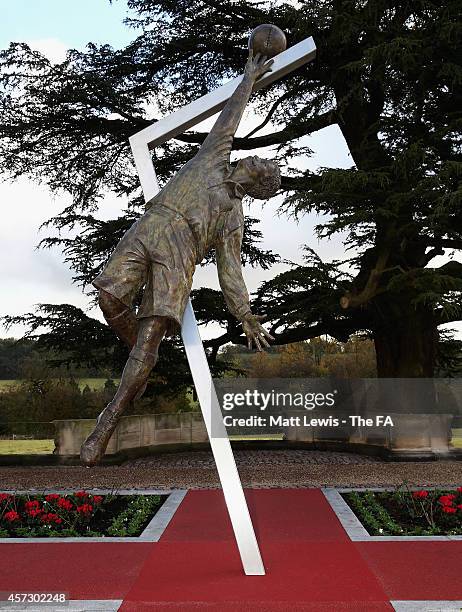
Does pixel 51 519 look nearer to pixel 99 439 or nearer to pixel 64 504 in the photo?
pixel 64 504

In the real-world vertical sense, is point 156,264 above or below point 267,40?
below

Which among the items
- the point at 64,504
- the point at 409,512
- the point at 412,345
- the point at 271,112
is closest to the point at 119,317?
the point at 64,504

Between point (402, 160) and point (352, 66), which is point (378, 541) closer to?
point (402, 160)

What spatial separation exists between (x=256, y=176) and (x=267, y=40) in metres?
1.13

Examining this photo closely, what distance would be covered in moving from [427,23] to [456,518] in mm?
9877

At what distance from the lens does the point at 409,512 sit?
8258mm

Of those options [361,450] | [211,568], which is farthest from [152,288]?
[361,450]

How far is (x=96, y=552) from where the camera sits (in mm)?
6566

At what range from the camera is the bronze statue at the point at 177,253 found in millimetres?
5145

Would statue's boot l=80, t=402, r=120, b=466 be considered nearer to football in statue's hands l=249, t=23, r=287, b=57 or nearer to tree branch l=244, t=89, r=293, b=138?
football in statue's hands l=249, t=23, r=287, b=57

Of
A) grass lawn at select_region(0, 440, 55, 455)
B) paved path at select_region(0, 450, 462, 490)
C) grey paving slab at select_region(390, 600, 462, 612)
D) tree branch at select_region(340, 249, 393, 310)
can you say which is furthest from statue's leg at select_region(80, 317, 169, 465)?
grass lawn at select_region(0, 440, 55, 455)

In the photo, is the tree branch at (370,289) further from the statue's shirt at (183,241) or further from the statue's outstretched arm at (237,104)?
the statue's shirt at (183,241)

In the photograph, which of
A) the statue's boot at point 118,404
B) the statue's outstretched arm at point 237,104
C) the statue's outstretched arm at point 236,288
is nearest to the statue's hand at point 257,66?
the statue's outstretched arm at point 237,104

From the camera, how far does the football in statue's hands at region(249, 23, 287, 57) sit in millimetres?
5746
